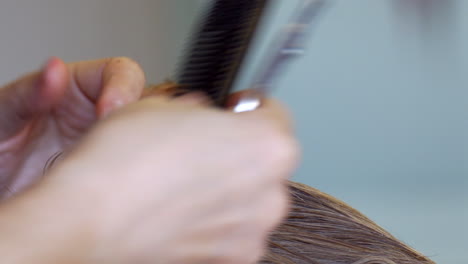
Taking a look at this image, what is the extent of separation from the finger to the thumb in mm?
22

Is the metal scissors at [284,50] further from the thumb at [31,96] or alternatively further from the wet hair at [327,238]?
the wet hair at [327,238]

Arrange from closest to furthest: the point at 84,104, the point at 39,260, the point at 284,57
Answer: the point at 39,260 < the point at 284,57 < the point at 84,104

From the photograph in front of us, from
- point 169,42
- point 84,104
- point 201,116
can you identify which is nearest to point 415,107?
point 169,42

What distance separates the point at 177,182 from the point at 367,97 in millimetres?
1649

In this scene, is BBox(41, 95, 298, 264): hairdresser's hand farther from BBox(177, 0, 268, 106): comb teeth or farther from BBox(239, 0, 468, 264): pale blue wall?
BBox(239, 0, 468, 264): pale blue wall

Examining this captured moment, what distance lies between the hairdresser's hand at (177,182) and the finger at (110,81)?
13 cm

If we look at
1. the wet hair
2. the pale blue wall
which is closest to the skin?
the wet hair

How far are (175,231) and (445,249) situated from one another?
170cm

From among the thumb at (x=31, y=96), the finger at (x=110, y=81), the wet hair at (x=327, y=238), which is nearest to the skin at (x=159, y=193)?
the finger at (x=110, y=81)

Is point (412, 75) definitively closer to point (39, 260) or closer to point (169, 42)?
point (169, 42)

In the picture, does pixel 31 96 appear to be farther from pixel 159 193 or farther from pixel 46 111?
pixel 159 193

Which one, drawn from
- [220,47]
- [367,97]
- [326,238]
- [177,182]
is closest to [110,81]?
[220,47]

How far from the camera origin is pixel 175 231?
421mm

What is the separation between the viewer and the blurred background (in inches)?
66.7
